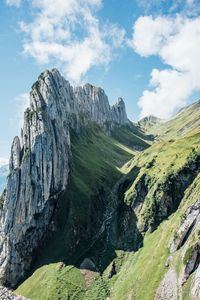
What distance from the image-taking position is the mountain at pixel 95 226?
12144 centimetres

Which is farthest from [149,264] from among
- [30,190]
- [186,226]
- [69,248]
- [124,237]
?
[30,190]

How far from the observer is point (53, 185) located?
185 meters

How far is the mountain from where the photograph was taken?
121 meters

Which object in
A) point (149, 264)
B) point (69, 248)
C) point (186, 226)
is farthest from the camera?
point (69, 248)

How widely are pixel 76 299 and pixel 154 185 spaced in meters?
52.2

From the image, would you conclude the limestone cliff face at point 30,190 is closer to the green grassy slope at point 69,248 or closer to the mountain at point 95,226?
the mountain at point 95,226

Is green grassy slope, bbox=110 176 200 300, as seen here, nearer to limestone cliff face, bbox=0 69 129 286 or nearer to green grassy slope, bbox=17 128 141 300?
green grassy slope, bbox=17 128 141 300

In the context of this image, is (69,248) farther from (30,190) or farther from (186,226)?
(186,226)

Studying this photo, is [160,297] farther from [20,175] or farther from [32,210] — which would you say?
[20,175]

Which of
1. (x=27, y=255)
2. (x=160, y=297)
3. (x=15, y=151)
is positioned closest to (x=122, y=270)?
(x=160, y=297)

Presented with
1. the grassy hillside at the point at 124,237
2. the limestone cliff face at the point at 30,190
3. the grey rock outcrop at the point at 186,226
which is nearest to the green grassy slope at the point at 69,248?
the grassy hillside at the point at 124,237

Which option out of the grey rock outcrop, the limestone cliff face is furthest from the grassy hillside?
the limestone cliff face

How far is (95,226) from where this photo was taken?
562 ft

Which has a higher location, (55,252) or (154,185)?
(154,185)
